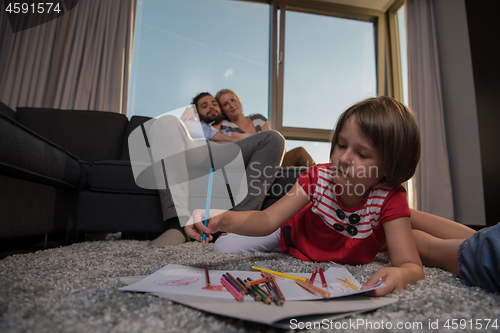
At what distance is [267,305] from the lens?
0.33 meters

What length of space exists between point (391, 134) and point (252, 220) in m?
0.36

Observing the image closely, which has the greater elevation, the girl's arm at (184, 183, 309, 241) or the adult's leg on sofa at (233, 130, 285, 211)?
the adult's leg on sofa at (233, 130, 285, 211)

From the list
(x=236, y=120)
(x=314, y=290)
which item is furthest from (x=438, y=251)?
(x=236, y=120)

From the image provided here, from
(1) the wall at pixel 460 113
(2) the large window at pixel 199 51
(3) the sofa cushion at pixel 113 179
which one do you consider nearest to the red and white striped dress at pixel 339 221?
(3) the sofa cushion at pixel 113 179

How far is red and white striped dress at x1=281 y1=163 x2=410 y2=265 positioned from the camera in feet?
2.08

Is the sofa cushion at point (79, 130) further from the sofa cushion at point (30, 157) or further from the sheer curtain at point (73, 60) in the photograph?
the sheer curtain at point (73, 60)

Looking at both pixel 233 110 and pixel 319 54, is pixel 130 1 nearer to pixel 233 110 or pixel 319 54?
pixel 233 110

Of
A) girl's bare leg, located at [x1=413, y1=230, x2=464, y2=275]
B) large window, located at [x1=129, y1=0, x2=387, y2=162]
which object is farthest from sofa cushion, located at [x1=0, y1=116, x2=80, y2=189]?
large window, located at [x1=129, y1=0, x2=387, y2=162]

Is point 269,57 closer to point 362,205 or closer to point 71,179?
point 71,179

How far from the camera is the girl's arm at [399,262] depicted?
1.42 feet

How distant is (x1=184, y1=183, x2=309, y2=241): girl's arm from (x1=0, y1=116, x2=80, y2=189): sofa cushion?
536 mm

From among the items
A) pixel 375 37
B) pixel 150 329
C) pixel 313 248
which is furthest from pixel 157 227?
pixel 375 37

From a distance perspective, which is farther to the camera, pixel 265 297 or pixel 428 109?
pixel 428 109

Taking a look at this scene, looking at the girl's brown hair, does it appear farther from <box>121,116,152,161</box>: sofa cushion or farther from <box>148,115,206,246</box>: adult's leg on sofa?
<box>121,116,152,161</box>: sofa cushion
